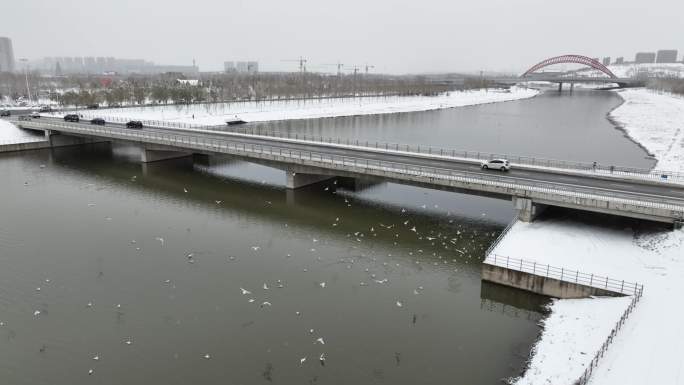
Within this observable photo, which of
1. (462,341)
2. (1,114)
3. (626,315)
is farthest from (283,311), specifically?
(1,114)

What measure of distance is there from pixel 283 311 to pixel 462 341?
9.34 m

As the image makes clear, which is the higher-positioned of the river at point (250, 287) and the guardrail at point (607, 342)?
the guardrail at point (607, 342)

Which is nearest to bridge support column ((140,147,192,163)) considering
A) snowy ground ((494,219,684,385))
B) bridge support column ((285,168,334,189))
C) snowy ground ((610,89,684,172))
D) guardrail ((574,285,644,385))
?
bridge support column ((285,168,334,189))

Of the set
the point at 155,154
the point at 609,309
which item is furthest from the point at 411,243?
the point at 155,154

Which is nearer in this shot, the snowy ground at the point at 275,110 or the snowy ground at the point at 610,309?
the snowy ground at the point at 610,309

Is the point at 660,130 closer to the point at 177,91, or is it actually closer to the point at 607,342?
the point at 607,342

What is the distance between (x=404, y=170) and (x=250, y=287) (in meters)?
17.9

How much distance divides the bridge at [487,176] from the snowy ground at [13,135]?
2452 centimetres

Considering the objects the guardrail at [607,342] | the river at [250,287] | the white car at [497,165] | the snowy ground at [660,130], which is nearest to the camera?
the guardrail at [607,342]

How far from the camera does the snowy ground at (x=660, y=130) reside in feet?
209

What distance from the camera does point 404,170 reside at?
1586 inches

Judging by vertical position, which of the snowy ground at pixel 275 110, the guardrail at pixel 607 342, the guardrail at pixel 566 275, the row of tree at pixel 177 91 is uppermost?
the row of tree at pixel 177 91

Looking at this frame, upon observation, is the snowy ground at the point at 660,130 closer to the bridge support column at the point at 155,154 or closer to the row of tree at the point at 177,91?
the bridge support column at the point at 155,154

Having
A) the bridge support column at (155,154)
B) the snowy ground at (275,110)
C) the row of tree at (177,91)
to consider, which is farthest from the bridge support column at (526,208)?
the row of tree at (177,91)
